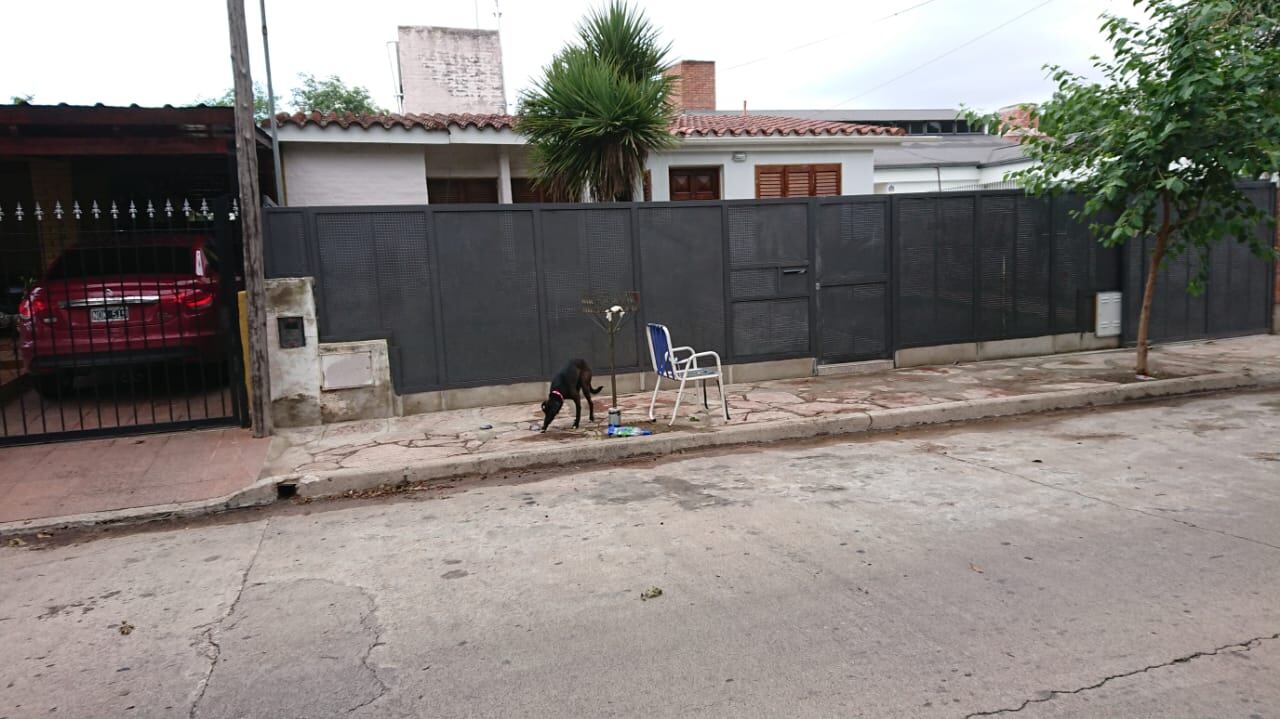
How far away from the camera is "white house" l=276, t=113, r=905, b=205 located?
11.7 meters

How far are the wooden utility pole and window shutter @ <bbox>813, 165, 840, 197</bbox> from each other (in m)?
9.32

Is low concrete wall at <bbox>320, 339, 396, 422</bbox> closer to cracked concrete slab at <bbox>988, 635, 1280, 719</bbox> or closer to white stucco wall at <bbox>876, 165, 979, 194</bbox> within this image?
cracked concrete slab at <bbox>988, 635, 1280, 719</bbox>

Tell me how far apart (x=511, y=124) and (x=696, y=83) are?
27.9ft

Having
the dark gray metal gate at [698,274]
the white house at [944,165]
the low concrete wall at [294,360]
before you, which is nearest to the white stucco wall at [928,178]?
the white house at [944,165]

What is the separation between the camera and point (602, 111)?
10398 mm

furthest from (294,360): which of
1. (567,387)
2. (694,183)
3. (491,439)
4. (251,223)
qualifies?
(694,183)

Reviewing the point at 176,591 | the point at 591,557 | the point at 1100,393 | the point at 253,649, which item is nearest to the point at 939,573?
the point at 591,557

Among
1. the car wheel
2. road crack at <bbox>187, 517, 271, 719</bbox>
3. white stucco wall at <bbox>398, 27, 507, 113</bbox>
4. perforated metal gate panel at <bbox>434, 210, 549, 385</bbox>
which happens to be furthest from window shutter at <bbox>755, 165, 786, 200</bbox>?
road crack at <bbox>187, 517, 271, 719</bbox>

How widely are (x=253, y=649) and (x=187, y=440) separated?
4.92 meters

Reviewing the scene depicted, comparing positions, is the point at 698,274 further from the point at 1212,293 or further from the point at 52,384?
the point at 1212,293

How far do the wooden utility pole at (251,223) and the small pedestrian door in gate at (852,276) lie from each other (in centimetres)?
635

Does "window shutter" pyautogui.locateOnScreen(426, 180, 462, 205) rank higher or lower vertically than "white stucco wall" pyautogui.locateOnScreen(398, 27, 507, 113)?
lower

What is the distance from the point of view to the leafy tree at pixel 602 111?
411 inches

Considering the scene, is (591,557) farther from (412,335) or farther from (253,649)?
(412,335)
